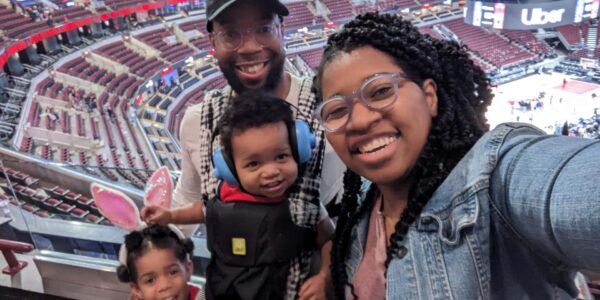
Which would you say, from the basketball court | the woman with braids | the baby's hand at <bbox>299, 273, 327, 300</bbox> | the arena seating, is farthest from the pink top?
the arena seating

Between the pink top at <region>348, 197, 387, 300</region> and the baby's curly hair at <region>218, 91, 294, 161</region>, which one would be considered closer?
the pink top at <region>348, 197, 387, 300</region>

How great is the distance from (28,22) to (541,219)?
17.5m

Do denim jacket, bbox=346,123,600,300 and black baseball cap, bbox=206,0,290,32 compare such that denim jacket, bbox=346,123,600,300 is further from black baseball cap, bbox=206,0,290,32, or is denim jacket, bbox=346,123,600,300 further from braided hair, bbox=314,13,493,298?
black baseball cap, bbox=206,0,290,32

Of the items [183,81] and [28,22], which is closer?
[28,22]

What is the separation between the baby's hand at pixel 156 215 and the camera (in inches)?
57.2

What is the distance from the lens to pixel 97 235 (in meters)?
2.19

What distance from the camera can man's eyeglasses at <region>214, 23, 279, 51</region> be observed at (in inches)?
50.8

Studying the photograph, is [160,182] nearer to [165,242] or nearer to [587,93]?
[165,242]

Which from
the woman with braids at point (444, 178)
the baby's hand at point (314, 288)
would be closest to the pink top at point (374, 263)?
the woman with braids at point (444, 178)

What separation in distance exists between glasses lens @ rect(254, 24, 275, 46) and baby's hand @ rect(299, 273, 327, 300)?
717mm

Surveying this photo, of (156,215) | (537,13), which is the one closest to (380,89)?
(156,215)

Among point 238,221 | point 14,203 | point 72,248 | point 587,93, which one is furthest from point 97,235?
point 587,93

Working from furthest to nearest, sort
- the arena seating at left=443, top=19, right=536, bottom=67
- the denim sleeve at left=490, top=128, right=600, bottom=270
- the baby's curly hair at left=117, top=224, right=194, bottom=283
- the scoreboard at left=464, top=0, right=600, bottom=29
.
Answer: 1. the arena seating at left=443, top=19, right=536, bottom=67
2. the scoreboard at left=464, top=0, right=600, bottom=29
3. the baby's curly hair at left=117, top=224, right=194, bottom=283
4. the denim sleeve at left=490, top=128, right=600, bottom=270

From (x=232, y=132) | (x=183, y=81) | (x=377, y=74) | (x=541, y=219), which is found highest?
(x=377, y=74)
